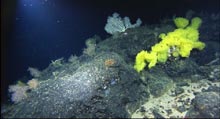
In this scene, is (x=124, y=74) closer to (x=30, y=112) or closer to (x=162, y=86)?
(x=162, y=86)

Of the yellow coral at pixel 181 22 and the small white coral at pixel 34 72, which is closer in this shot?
the small white coral at pixel 34 72

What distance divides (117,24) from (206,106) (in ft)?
13.3

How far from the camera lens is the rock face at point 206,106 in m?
5.34

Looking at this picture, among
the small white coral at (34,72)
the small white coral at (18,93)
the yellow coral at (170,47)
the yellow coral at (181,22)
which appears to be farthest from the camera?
the yellow coral at (181,22)

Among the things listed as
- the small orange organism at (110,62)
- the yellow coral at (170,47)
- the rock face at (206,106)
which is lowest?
the rock face at (206,106)

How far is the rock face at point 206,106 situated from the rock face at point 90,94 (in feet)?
4.09

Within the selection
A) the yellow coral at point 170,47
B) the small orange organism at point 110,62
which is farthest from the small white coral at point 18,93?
the yellow coral at point 170,47

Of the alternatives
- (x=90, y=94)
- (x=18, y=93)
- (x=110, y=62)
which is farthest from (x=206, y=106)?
(x=18, y=93)

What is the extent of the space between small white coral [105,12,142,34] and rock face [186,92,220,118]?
3.58 metres

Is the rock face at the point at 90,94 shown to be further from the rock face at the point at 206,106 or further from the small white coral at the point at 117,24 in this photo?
the small white coral at the point at 117,24

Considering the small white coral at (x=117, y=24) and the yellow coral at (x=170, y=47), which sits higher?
the small white coral at (x=117, y=24)

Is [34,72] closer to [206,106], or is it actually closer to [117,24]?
[117,24]

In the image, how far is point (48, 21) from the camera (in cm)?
822

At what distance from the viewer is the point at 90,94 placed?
565 cm
